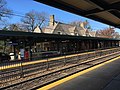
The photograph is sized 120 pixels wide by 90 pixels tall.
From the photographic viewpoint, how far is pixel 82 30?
7556 centimetres

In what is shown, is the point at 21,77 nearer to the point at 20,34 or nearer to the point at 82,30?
the point at 20,34

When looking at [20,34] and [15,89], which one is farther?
[20,34]

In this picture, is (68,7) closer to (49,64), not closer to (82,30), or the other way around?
(49,64)

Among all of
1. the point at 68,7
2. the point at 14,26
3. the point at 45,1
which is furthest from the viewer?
the point at 14,26

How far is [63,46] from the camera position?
34.9 metres

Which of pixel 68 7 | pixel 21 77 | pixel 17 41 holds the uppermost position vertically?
pixel 68 7

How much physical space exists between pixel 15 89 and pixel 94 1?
5.68m

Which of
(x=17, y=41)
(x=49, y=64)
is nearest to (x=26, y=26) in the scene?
(x=17, y=41)

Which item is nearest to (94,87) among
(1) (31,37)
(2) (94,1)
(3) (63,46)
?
(2) (94,1)

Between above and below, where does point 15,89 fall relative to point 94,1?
below

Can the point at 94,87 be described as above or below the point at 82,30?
below

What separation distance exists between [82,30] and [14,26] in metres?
25.1

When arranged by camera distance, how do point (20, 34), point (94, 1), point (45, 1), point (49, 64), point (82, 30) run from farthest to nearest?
point (82, 30)
point (20, 34)
point (49, 64)
point (94, 1)
point (45, 1)

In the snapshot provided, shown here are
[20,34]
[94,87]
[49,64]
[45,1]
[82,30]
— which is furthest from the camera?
[82,30]
